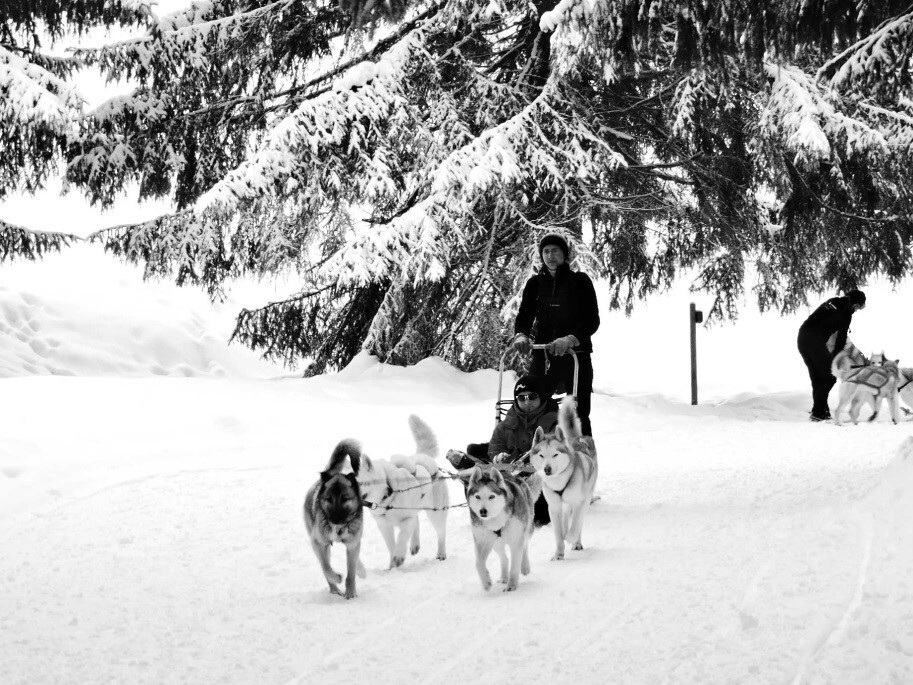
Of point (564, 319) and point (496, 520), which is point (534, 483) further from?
point (564, 319)

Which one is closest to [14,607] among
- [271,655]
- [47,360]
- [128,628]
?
[128,628]

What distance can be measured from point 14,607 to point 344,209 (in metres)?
8.91

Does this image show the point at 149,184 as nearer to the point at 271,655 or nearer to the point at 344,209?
the point at 344,209

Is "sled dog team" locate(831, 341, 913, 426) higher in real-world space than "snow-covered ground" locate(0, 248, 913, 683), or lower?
higher

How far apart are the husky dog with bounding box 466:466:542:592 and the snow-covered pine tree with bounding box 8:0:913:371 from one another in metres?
5.87

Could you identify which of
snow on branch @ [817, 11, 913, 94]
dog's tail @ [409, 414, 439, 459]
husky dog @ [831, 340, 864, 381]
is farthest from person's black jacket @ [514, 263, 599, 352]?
husky dog @ [831, 340, 864, 381]

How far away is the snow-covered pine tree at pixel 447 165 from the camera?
36.1ft

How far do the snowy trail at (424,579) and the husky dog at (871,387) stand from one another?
8.87ft

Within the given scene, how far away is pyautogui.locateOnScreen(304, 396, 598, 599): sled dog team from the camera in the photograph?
4840mm

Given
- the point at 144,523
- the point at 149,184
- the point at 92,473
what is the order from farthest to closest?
the point at 149,184 → the point at 92,473 → the point at 144,523

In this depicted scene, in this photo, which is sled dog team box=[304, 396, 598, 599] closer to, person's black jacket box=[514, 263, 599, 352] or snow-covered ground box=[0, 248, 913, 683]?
snow-covered ground box=[0, 248, 913, 683]

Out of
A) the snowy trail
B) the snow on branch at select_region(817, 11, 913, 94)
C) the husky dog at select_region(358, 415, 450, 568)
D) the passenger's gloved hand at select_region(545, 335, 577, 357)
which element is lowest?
the snowy trail

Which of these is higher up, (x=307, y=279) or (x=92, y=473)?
(x=307, y=279)

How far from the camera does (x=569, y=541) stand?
5.95m
